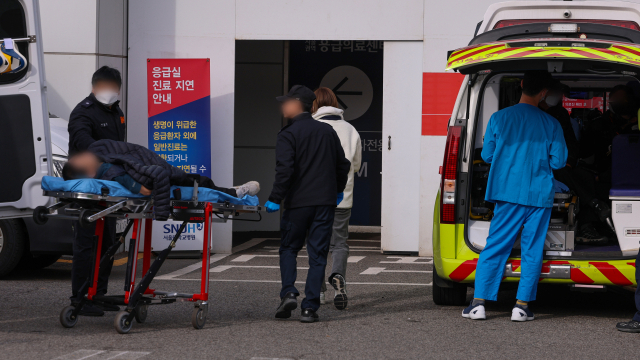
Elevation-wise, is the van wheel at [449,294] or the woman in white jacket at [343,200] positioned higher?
the woman in white jacket at [343,200]

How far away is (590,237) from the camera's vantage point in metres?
6.38

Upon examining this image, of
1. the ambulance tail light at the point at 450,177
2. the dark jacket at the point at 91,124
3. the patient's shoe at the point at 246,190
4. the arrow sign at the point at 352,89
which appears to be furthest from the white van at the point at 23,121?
the arrow sign at the point at 352,89

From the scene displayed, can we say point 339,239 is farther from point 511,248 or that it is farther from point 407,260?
point 407,260

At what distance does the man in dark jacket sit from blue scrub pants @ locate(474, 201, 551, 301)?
118cm

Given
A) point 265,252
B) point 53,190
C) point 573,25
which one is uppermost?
point 573,25

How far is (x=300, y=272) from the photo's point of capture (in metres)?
8.73

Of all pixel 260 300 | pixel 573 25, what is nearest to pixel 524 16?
pixel 573 25

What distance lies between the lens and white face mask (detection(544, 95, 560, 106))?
22.6 ft

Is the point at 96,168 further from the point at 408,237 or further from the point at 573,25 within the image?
the point at 408,237

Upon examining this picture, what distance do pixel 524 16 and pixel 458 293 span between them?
2282 millimetres

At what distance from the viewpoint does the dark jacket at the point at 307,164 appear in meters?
5.82

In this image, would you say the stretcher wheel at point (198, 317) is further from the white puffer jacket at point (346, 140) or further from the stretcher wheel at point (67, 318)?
the white puffer jacket at point (346, 140)

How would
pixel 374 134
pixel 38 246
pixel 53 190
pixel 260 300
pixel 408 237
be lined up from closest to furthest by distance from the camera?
1. pixel 53 190
2. pixel 260 300
3. pixel 38 246
4. pixel 408 237
5. pixel 374 134

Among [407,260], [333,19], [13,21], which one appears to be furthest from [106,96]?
[407,260]
